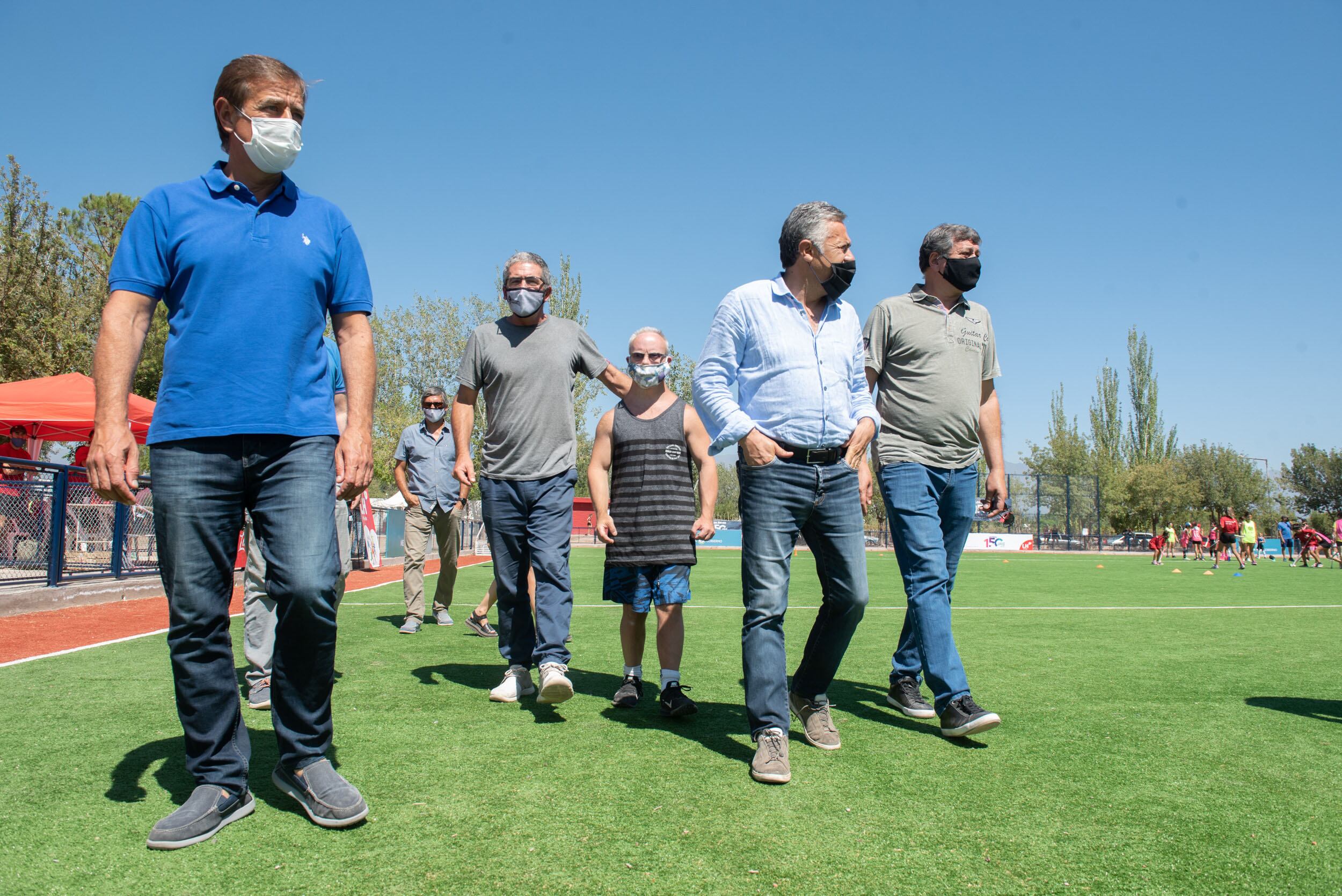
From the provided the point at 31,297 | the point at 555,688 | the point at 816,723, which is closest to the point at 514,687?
the point at 555,688

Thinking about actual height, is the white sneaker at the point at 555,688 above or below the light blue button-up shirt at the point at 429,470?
below

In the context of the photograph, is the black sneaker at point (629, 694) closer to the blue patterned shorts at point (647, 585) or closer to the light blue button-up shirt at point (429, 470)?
the blue patterned shorts at point (647, 585)

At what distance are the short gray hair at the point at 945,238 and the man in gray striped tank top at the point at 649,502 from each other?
4.28 ft

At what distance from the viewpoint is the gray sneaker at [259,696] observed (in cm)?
409

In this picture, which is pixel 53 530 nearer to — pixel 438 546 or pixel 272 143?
pixel 438 546

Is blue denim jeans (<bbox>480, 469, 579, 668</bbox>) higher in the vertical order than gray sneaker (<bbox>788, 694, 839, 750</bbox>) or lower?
higher

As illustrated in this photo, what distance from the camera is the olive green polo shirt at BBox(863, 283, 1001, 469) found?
12.8 feet

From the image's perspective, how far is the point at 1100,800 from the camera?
2730 mm

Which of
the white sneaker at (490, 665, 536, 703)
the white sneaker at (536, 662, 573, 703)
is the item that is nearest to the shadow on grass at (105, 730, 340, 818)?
the white sneaker at (536, 662, 573, 703)

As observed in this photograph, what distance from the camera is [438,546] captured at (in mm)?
7508

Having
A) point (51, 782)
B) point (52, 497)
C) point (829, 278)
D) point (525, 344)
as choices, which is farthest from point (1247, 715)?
point (52, 497)

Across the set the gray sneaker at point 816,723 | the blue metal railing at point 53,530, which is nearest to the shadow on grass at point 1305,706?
the gray sneaker at point 816,723

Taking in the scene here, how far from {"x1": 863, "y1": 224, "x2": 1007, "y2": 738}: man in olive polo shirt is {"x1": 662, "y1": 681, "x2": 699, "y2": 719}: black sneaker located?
999mm

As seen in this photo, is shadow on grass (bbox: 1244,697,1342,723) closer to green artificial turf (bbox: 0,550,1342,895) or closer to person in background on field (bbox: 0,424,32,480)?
green artificial turf (bbox: 0,550,1342,895)
